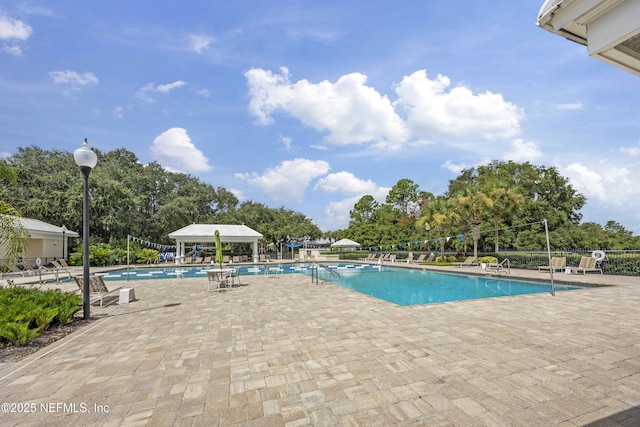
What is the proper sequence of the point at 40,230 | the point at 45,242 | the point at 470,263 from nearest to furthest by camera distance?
1. the point at 470,263
2. the point at 40,230
3. the point at 45,242

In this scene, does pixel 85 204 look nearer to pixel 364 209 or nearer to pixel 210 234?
pixel 210 234

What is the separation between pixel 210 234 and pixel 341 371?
2432cm

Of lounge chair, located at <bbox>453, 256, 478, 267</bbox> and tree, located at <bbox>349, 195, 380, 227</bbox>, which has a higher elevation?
tree, located at <bbox>349, 195, 380, 227</bbox>

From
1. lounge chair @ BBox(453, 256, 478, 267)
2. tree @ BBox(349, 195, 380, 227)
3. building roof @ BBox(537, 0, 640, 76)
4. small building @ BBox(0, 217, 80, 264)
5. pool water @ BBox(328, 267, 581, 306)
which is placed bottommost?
pool water @ BBox(328, 267, 581, 306)

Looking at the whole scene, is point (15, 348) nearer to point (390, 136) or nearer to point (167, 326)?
point (167, 326)

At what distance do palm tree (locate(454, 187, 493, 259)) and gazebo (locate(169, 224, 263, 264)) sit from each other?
1715 centimetres

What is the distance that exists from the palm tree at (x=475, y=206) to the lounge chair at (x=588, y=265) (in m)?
6.34

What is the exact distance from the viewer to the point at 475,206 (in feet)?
67.3

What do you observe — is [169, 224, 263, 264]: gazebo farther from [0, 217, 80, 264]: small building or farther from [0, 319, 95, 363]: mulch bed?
[0, 319, 95, 363]: mulch bed

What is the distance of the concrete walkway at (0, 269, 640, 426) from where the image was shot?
8.89 feet

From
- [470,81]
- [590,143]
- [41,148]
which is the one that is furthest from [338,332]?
[41,148]

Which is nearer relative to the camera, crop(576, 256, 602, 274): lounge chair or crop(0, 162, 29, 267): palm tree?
crop(0, 162, 29, 267): palm tree

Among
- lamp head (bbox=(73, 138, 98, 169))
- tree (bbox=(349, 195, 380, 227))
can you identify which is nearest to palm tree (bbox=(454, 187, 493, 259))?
lamp head (bbox=(73, 138, 98, 169))

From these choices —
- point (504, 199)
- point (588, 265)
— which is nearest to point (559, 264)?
point (588, 265)
